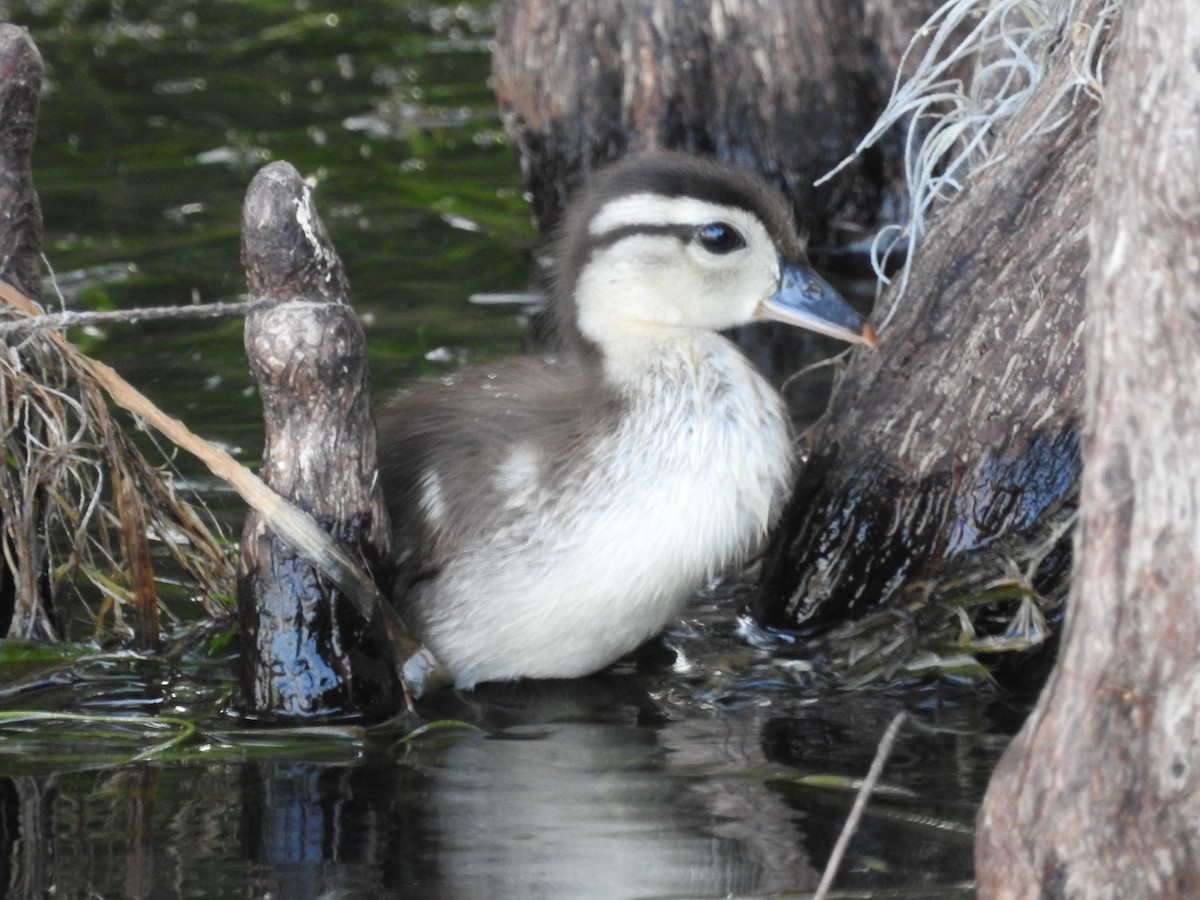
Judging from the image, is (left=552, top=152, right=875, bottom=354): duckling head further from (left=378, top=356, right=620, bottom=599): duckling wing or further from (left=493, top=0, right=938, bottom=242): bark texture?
(left=493, top=0, right=938, bottom=242): bark texture

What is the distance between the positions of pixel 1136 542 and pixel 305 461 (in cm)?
237

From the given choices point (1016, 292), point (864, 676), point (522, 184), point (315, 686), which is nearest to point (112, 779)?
point (315, 686)

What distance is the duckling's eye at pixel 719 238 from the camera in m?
5.62

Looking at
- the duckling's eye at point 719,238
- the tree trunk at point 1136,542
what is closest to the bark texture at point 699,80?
the duckling's eye at point 719,238

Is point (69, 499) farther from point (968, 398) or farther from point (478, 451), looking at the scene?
point (968, 398)

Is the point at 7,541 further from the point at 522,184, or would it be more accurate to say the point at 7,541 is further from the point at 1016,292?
the point at 522,184

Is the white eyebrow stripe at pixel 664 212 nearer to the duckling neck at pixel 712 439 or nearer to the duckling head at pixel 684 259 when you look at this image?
the duckling head at pixel 684 259

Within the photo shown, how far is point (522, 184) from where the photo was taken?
10570mm

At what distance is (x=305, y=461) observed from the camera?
5059 mm

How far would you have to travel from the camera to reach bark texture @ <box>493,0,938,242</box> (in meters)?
9.20

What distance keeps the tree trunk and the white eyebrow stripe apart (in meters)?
2.32

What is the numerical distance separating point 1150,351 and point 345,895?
1935 millimetres

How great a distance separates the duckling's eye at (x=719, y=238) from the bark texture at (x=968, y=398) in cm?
45

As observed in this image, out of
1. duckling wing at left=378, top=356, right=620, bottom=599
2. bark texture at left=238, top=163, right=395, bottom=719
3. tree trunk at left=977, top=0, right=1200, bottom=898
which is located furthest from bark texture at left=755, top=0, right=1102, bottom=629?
tree trunk at left=977, top=0, right=1200, bottom=898
